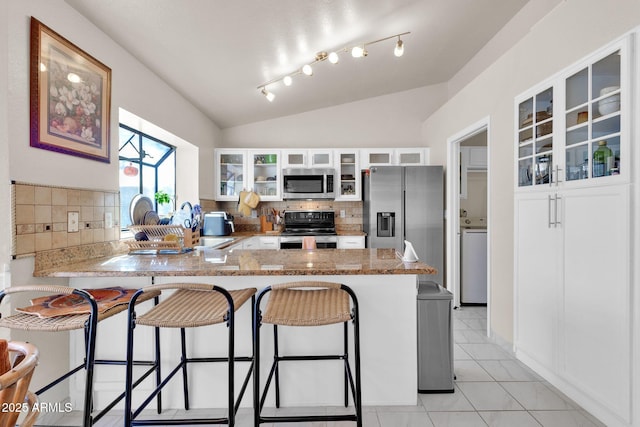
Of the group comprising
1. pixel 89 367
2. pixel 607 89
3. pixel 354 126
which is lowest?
pixel 89 367

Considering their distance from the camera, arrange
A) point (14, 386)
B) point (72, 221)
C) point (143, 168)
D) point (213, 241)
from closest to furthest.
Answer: point (14, 386) → point (72, 221) → point (143, 168) → point (213, 241)

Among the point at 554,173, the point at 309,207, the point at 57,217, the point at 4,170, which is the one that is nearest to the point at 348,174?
the point at 309,207

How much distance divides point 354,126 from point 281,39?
98.5 inches

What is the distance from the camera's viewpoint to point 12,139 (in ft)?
5.09

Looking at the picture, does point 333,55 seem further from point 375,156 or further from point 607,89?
point 375,156

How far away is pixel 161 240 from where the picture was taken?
8.00ft

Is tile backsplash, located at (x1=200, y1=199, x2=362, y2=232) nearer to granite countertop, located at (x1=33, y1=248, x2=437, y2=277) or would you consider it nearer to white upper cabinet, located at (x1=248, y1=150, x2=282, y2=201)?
white upper cabinet, located at (x1=248, y1=150, x2=282, y2=201)

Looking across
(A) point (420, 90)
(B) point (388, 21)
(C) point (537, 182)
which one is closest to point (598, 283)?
(C) point (537, 182)

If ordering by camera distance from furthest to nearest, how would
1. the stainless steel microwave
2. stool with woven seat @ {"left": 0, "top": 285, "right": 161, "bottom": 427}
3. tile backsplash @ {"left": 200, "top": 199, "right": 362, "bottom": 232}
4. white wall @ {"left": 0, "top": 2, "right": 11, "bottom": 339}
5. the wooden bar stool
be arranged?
tile backsplash @ {"left": 200, "top": 199, "right": 362, "bottom": 232} → the stainless steel microwave → white wall @ {"left": 0, "top": 2, "right": 11, "bottom": 339} → stool with woven seat @ {"left": 0, "top": 285, "right": 161, "bottom": 427} → the wooden bar stool

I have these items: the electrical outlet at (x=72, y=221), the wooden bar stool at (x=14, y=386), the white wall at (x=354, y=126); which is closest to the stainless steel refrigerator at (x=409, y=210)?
the white wall at (x=354, y=126)

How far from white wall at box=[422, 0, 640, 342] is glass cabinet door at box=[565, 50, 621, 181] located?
142mm

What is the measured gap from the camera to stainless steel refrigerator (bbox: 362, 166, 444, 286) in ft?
13.1

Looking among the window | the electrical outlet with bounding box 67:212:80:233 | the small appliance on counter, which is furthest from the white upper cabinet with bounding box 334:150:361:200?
the electrical outlet with bounding box 67:212:80:233

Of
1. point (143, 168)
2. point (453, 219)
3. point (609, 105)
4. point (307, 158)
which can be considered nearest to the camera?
point (609, 105)
